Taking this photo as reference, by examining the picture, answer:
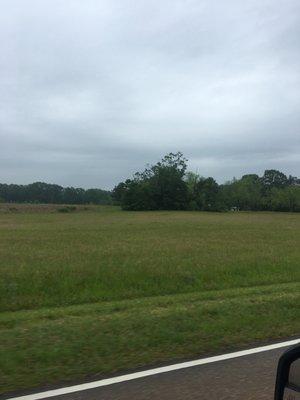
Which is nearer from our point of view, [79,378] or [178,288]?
[79,378]

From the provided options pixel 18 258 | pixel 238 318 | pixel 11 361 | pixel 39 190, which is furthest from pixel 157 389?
pixel 39 190

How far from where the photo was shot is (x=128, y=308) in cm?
989

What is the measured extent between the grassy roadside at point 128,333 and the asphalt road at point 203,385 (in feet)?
1.94

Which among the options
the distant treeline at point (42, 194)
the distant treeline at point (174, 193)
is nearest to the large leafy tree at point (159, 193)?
the distant treeline at point (174, 193)

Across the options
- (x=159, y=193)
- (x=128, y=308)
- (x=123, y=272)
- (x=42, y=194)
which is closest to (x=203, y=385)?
(x=128, y=308)

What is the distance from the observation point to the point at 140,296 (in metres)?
13.0

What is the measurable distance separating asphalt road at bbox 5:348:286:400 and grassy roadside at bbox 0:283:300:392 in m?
0.59

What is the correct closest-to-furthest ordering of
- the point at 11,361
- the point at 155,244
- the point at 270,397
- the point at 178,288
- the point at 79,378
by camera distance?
1. the point at 270,397
2. the point at 79,378
3. the point at 11,361
4. the point at 178,288
5. the point at 155,244

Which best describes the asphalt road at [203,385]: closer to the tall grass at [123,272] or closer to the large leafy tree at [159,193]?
the tall grass at [123,272]

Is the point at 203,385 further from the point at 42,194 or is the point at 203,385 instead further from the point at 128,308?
the point at 42,194

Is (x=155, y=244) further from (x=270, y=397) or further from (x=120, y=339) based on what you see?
(x=270, y=397)

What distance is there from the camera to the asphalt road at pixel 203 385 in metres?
5.07

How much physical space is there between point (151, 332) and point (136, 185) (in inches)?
4626

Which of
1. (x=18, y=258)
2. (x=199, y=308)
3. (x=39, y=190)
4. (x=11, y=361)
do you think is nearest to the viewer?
(x=11, y=361)
